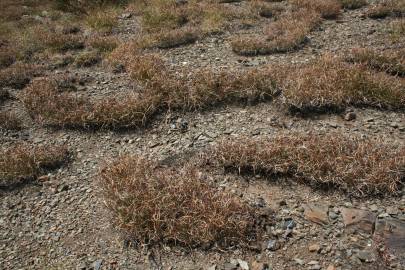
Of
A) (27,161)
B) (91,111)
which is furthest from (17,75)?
(27,161)

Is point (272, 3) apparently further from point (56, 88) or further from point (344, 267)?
point (344, 267)

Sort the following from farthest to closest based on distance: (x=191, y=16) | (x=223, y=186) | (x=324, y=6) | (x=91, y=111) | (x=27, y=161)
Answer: (x=191, y=16) → (x=324, y=6) → (x=91, y=111) → (x=27, y=161) → (x=223, y=186)

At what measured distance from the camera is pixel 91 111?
31.0 feet

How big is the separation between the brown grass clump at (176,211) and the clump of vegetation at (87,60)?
577cm

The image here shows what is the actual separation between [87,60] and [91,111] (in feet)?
10.4

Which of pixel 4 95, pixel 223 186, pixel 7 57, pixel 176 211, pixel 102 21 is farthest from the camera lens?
pixel 102 21

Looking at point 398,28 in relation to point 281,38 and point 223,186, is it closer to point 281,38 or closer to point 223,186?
point 281,38

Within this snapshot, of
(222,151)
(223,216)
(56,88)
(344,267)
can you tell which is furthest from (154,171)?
(56,88)

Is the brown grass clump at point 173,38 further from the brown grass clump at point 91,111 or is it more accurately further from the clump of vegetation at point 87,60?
the brown grass clump at point 91,111

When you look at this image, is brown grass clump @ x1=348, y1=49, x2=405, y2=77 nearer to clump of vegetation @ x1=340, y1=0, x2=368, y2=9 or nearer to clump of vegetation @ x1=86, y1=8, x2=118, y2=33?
clump of vegetation @ x1=340, y1=0, x2=368, y2=9

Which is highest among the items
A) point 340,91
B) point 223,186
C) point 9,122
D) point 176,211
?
point 340,91

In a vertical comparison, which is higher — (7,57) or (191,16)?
(191,16)

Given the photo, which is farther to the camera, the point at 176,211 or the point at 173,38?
the point at 173,38

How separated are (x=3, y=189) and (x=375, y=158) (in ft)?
21.6
